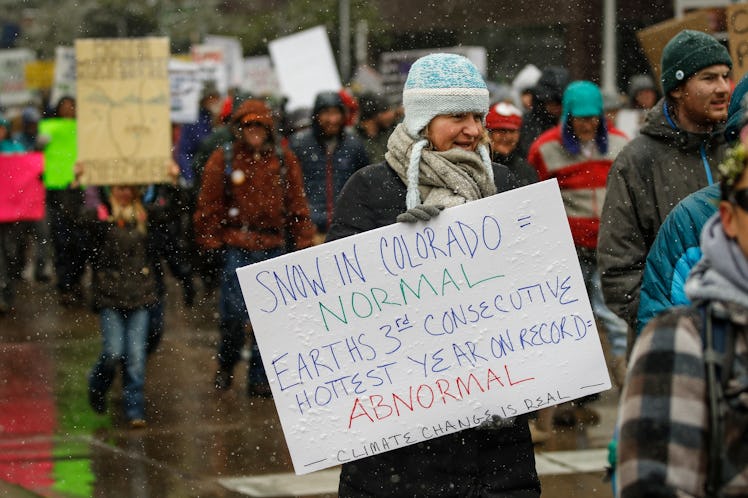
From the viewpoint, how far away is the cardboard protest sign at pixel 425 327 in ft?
12.1

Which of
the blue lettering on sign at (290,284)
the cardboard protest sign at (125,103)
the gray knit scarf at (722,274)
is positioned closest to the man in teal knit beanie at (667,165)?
the blue lettering on sign at (290,284)

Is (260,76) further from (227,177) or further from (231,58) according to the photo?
(227,177)

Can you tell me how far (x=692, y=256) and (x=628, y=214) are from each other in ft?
3.53

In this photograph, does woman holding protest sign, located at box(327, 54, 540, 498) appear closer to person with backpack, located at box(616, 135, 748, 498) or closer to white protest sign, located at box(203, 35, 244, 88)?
person with backpack, located at box(616, 135, 748, 498)

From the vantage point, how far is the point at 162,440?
758cm

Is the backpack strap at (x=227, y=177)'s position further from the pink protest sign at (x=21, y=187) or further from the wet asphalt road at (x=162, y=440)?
the pink protest sign at (x=21, y=187)

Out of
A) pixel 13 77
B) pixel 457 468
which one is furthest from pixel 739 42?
pixel 13 77

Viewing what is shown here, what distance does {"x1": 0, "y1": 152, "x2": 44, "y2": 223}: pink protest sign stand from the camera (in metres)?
12.9

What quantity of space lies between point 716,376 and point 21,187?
11404 mm

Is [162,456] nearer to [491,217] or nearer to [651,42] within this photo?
[651,42]

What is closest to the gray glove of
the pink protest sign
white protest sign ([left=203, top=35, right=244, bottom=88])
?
the pink protest sign

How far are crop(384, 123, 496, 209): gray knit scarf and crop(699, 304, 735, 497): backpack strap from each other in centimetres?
151

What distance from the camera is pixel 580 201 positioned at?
26.1 ft

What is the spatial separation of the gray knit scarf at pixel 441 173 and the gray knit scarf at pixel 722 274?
1.42 meters
